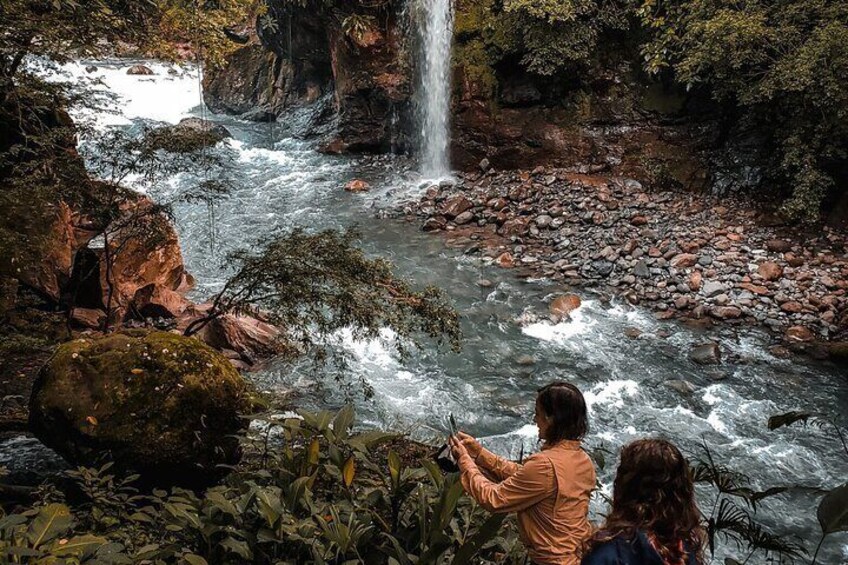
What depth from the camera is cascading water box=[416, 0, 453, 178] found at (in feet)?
50.4

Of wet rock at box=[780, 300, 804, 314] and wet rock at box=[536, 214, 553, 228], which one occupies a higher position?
wet rock at box=[536, 214, 553, 228]

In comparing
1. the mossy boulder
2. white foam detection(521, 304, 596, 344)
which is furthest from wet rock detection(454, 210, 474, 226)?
the mossy boulder

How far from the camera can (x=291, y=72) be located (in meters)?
22.2

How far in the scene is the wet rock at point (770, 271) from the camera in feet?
33.3

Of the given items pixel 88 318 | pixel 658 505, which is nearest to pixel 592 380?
pixel 658 505

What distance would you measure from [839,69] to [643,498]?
35.9 ft

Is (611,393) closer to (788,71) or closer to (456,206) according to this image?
(456,206)

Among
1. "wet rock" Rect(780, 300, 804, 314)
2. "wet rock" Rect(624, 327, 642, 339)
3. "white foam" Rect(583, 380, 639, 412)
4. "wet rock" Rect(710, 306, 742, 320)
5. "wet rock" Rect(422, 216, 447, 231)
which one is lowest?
"white foam" Rect(583, 380, 639, 412)

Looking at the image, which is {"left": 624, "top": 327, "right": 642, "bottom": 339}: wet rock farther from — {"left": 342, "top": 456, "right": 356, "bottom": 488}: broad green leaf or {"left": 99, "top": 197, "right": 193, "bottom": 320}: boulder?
→ {"left": 342, "top": 456, "right": 356, "bottom": 488}: broad green leaf

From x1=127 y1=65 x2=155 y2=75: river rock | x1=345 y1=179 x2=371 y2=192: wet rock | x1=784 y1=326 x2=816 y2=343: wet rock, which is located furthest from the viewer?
x1=127 y1=65 x2=155 y2=75: river rock

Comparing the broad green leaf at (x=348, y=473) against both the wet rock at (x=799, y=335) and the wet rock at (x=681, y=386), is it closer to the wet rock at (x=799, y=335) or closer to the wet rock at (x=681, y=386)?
the wet rock at (x=681, y=386)

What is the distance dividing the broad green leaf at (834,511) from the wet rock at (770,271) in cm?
926

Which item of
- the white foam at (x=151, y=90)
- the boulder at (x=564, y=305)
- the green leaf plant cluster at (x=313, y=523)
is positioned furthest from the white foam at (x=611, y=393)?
the white foam at (x=151, y=90)

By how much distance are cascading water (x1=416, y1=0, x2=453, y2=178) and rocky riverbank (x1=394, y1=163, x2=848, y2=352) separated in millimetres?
1718
